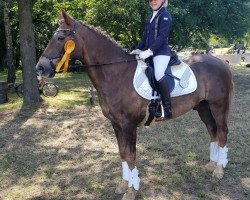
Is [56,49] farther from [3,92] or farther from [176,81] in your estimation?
[3,92]

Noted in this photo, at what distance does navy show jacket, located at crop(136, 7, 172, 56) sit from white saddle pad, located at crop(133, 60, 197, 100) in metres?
0.34

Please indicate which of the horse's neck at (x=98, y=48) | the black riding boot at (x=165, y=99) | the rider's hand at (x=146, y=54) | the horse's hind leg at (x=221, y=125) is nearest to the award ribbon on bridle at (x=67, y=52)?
the horse's neck at (x=98, y=48)

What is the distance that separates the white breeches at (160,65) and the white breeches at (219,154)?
1997 millimetres

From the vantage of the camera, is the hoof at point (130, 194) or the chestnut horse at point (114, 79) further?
the hoof at point (130, 194)

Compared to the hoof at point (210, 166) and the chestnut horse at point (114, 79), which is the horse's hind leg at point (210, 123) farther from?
the chestnut horse at point (114, 79)

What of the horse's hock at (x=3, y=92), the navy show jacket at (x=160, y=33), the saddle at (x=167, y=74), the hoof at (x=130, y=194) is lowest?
the horse's hock at (x=3, y=92)

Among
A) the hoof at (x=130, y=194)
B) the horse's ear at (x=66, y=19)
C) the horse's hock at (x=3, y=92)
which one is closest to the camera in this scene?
the horse's ear at (x=66, y=19)

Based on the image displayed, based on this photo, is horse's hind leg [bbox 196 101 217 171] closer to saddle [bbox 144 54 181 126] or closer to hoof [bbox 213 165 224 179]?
hoof [bbox 213 165 224 179]

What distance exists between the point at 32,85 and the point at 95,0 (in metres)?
9.74

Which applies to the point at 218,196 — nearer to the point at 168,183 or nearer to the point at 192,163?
the point at 168,183

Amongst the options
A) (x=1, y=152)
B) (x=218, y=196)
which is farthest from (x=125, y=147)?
(x=1, y=152)

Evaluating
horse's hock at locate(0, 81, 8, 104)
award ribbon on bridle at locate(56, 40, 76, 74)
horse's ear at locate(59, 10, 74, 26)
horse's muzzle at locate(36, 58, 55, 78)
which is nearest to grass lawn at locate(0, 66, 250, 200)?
horse's muzzle at locate(36, 58, 55, 78)

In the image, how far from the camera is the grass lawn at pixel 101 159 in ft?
17.9

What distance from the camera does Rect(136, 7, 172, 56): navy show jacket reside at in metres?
4.96
